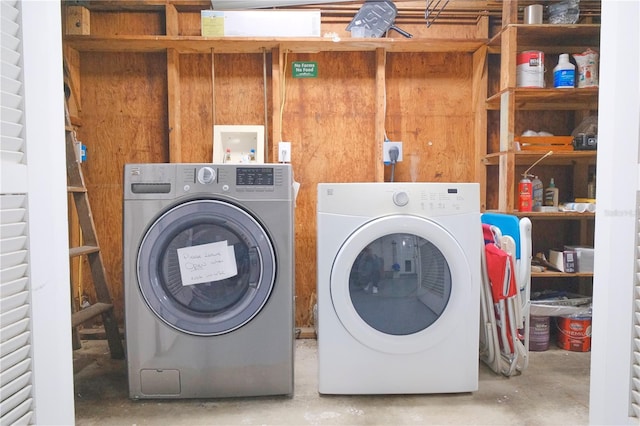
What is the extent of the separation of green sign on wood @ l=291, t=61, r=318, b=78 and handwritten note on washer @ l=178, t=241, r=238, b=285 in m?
1.41

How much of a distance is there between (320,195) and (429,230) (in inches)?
18.5

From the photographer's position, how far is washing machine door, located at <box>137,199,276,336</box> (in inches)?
64.7

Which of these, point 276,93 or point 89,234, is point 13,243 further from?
point 276,93

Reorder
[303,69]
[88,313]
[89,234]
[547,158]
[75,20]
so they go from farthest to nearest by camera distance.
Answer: [303,69]
[547,158]
[75,20]
[89,234]
[88,313]

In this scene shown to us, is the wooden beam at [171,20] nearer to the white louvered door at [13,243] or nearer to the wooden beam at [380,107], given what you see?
the wooden beam at [380,107]

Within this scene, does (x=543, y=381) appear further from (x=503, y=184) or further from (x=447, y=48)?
(x=447, y=48)

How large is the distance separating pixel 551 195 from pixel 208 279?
2.11 meters

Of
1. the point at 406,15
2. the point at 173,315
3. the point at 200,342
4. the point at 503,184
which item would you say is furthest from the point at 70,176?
the point at 503,184

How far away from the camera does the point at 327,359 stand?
5.58 ft

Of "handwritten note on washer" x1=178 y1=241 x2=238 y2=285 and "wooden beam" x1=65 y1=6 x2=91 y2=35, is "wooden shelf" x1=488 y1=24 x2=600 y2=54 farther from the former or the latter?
"wooden beam" x1=65 y1=6 x2=91 y2=35

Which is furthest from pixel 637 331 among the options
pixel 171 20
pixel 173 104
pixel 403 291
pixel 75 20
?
pixel 75 20

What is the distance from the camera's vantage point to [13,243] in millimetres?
883

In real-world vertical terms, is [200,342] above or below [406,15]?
below

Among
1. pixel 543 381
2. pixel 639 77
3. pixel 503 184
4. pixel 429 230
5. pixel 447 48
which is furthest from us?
pixel 447 48
